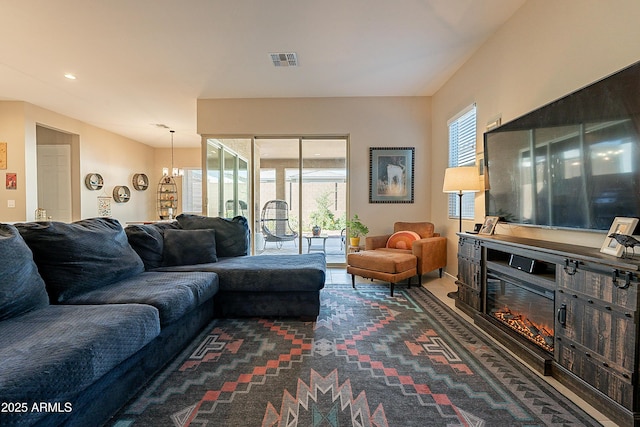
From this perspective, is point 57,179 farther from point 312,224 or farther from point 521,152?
point 521,152

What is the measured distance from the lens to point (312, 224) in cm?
498

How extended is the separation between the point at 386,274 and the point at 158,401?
2.44 metres

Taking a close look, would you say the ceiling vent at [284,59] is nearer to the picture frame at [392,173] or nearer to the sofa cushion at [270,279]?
the picture frame at [392,173]

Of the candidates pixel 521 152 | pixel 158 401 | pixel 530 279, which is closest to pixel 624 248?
pixel 530 279

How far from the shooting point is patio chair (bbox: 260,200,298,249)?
505 centimetres

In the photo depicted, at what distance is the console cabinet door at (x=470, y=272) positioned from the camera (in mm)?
2461

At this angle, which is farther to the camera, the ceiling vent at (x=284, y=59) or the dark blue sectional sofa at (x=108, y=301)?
the ceiling vent at (x=284, y=59)

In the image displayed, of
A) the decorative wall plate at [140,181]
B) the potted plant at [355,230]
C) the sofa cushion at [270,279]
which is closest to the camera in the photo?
the sofa cushion at [270,279]

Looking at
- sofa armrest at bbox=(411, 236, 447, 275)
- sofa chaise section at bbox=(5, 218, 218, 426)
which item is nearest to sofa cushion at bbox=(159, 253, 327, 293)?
sofa chaise section at bbox=(5, 218, 218, 426)

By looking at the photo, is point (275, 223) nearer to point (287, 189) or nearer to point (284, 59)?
point (287, 189)

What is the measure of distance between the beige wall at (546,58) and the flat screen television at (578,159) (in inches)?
8.8

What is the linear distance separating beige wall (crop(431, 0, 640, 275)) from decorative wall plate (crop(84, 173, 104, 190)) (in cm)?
705

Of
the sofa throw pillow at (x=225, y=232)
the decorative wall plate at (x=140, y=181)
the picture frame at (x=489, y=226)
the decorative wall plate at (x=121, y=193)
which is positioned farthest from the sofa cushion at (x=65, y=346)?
the decorative wall plate at (x=140, y=181)

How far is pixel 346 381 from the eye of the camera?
5.41 feet
